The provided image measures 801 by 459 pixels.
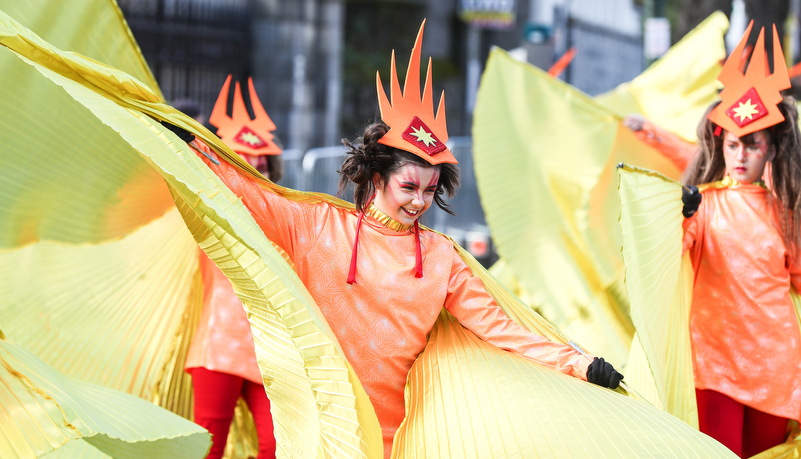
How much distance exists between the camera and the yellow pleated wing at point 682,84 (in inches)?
200

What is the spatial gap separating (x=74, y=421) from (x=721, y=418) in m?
2.33

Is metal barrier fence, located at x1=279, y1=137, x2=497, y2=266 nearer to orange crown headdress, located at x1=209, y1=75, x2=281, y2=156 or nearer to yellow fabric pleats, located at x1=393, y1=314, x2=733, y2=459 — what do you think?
orange crown headdress, located at x1=209, y1=75, x2=281, y2=156

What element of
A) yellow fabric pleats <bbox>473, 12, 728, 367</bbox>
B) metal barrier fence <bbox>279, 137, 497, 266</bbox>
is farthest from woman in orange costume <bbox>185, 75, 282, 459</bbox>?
metal barrier fence <bbox>279, 137, 497, 266</bbox>

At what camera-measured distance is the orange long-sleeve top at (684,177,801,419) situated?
10.4ft

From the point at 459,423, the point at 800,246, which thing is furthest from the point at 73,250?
the point at 800,246

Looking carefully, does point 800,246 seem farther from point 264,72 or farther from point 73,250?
point 264,72

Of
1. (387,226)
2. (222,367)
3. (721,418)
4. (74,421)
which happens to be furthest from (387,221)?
(721,418)

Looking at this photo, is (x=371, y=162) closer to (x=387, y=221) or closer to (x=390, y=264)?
(x=387, y=221)

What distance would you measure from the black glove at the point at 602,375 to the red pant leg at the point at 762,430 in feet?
3.89

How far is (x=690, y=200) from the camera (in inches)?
121

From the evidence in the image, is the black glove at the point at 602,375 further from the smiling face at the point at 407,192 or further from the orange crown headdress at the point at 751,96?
the orange crown headdress at the point at 751,96

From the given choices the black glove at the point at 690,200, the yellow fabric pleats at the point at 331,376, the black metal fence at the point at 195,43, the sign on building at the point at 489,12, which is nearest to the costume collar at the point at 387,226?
the yellow fabric pleats at the point at 331,376

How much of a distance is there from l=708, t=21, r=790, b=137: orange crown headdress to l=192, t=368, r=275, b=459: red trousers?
2.05 meters

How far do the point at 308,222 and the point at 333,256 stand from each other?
0.42 ft
